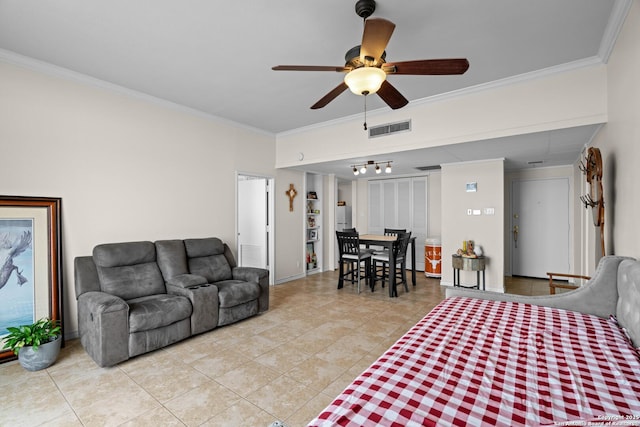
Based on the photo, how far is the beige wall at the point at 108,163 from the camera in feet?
9.62

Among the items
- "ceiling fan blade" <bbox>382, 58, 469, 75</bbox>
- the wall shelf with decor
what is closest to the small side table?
the wall shelf with decor

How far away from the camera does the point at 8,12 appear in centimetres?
223

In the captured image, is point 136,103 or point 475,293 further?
point 136,103

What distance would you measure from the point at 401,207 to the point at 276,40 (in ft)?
16.8

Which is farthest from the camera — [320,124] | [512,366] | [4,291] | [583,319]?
[320,124]

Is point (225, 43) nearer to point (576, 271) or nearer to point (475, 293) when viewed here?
point (475, 293)

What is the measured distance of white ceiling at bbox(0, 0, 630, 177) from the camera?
218 centimetres

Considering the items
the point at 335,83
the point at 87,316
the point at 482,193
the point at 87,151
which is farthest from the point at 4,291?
the point at 482,193

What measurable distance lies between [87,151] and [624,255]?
16.4 feet

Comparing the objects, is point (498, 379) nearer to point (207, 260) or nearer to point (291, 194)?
point (207, 260)

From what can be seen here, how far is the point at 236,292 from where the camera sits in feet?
11.6

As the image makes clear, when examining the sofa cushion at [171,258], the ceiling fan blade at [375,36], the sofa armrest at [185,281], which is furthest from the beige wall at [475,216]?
the sofa cushion at [171,258]

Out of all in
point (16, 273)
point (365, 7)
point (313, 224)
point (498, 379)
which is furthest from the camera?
point (313, 224)

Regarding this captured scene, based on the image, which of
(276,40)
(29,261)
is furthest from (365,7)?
(29,261)
